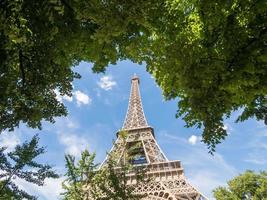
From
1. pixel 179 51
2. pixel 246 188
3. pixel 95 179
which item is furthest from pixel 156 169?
pixel 179 51

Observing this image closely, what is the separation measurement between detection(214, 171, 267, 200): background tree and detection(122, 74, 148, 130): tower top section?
1894 centimetres

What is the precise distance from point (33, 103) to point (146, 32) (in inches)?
154

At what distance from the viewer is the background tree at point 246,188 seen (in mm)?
31297

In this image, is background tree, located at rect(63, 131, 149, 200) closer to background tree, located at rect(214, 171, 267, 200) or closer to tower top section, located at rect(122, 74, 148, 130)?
background tree, located at rect(214, 171, 267, 200)

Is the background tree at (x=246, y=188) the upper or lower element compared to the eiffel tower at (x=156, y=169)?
lower

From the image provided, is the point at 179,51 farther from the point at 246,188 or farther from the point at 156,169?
the point at 156,169

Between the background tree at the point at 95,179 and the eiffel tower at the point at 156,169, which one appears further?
the eiffel tower at the point at 156,169

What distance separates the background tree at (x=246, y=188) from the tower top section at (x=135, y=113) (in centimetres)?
1894

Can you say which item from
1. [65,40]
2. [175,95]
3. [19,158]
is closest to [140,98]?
[19,158]

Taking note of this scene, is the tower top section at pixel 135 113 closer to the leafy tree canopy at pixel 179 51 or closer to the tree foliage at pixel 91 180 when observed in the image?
the tree foliage at pixel 91 180

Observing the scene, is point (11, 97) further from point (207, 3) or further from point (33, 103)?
point (207, 3)

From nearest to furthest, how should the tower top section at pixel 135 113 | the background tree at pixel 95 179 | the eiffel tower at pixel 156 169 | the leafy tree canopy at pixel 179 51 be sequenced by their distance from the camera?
1. the leafy tree canopy at pixel 179 51
2. the background tree at pixel 95 179
3. the eiffel tower at pixel 156 169
4. the tower top section at pixel 135 113

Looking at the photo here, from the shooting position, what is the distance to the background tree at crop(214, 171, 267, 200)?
31297 millimetres

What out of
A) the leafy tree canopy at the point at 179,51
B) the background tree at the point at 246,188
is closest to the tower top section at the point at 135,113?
the background tree at the point at 246,188
